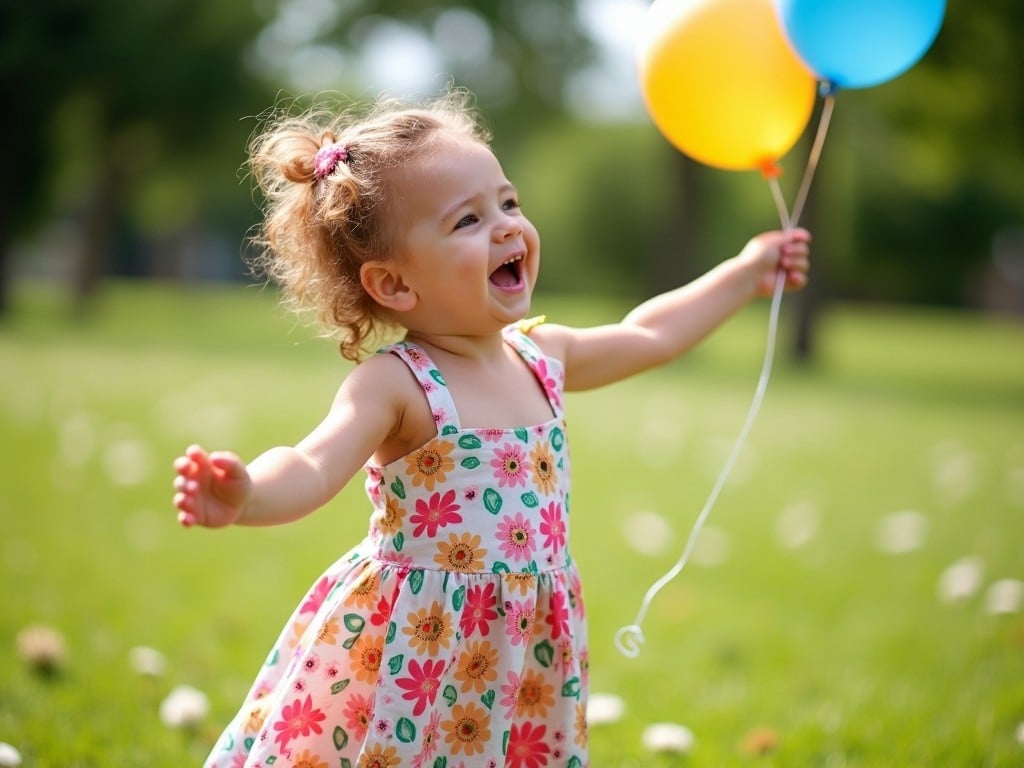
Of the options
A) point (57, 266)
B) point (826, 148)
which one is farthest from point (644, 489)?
point (57, 266)

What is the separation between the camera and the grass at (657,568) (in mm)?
2631

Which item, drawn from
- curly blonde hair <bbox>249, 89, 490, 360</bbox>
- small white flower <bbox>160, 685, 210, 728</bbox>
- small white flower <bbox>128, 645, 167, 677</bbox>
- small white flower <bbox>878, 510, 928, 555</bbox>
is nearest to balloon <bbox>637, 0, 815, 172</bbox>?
curly blonde hair <bbox>249, 89, 490, 360</bbox>

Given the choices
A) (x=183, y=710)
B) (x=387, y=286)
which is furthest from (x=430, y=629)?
(x=183, y=710)

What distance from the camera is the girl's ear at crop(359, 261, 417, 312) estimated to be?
6.35ft

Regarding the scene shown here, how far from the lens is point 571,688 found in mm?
1986

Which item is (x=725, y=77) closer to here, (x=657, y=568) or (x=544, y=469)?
(x=544, y=469)

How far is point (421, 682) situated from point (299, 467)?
433mm

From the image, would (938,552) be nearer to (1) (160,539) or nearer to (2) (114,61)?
(1) (160,539)

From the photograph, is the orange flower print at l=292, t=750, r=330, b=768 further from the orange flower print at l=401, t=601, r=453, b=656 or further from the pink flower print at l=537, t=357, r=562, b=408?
the pink flower print at l=537, t=357, r=562, b=408

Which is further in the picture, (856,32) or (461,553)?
(856,32)

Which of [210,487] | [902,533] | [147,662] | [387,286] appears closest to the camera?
[210,487]

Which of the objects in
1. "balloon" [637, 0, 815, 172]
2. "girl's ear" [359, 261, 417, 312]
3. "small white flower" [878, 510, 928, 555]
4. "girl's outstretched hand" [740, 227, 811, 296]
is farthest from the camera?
"small white flower" [878, 510, 928, 555]

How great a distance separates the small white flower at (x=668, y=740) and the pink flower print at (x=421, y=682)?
32.1 inches

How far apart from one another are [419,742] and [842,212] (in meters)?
30.1
